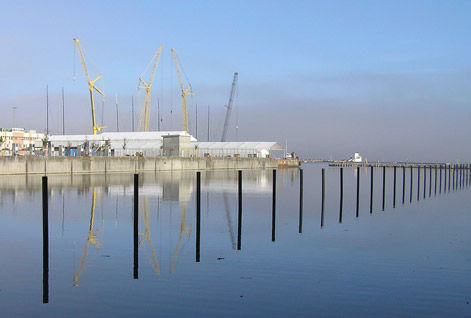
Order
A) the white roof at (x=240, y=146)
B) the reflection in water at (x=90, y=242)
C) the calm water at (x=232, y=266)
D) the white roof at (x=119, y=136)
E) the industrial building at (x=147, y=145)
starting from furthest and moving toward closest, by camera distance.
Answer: the white roof at (x=240, y=146)
the white roof at (x=119, y=136)
the industrial building at (x=147, y=145)
the reflection in water at (x=90, y=242)
the calm water at (x=232, y=266)

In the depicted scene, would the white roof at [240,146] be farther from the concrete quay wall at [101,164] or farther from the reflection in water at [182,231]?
the reflection in water at [182,231]

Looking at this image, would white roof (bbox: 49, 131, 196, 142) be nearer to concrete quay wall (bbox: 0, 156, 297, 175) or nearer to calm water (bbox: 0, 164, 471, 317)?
concrete quay wall (bbox: 0, 156, 297, 175)

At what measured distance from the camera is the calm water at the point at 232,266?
12.2m

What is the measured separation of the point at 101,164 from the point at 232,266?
62.9m

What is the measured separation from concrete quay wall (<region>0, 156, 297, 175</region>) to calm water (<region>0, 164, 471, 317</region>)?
1361 inches

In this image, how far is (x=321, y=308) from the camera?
39.8 ft

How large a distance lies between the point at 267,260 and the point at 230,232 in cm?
629

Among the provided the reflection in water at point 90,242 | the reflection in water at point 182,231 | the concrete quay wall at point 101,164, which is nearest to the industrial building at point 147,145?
the concrete quay wall at point 101,164

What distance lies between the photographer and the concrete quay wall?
6309 cm

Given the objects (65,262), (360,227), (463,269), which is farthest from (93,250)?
(360,227)

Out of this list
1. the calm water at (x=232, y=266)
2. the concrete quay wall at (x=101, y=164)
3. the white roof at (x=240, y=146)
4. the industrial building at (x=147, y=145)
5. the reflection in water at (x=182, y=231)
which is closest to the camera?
the calm water at (x=232, y=266)

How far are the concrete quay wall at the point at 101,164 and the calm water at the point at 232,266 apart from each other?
34.6m

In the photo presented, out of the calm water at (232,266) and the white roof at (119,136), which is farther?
the white roof at (119,136)

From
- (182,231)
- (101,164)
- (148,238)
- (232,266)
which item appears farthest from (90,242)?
(101,164)
